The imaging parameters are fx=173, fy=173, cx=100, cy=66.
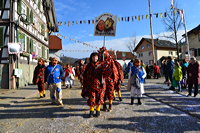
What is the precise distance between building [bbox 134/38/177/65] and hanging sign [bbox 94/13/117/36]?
3547 cm

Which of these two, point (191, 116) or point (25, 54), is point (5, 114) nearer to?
point (191, 116)

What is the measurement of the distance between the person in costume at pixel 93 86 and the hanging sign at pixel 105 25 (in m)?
3.56

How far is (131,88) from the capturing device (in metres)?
6.38

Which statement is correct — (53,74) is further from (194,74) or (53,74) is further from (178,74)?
(178,74)

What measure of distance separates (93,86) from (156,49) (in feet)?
131

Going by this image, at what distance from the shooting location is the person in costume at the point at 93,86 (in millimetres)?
4789

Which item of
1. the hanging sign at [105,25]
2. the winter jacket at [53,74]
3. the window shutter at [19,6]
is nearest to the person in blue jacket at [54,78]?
the winter jacket at [53,74]

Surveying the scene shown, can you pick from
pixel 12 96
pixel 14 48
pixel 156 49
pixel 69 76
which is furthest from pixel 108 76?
pixel 156 49

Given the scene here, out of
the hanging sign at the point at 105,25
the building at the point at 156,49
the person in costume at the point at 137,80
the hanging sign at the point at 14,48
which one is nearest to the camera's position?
the person in costume at the point at 137,80

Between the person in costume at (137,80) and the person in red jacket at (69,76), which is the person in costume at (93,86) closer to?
the person in costume at (137,80)

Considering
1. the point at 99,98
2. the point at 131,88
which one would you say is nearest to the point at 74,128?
the point at 99,98

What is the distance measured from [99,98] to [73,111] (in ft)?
3.96

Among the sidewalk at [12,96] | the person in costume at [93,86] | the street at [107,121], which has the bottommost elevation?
the street at [107,121]

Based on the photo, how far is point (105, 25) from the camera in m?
8.41
